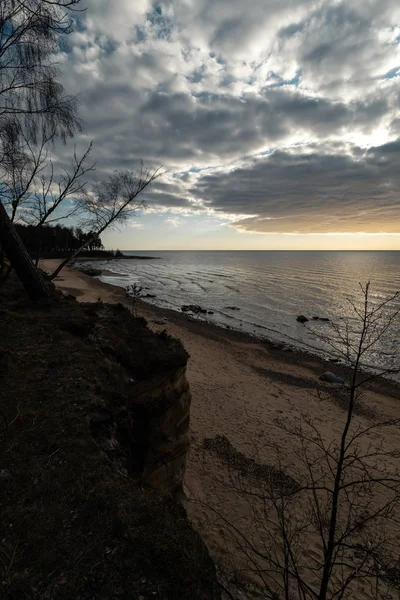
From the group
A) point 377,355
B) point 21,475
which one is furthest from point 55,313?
point 377,355

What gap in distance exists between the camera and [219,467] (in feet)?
26.3

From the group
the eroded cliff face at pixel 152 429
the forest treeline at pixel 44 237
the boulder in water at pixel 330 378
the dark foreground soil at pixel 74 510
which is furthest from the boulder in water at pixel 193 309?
the dark foreground soil at pixel 74 510

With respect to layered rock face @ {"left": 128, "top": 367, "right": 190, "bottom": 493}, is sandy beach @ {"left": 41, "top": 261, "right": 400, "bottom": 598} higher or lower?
lower

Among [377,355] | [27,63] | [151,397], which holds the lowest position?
[377,355]

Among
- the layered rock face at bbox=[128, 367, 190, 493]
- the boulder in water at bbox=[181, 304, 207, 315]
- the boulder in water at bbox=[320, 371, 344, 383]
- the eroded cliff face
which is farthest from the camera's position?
the boulder in water at bbox=[181, 304, 207, 315]

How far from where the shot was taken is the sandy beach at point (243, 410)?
22.2ft

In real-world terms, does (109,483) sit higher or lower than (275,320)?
higher

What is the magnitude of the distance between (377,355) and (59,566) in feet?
70.5

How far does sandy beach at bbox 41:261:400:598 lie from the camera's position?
6781 millimetres

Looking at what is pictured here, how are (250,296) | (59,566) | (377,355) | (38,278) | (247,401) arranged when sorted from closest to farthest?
(59,566)
(38,278)
(247,401)
(377,355)
(250,296)

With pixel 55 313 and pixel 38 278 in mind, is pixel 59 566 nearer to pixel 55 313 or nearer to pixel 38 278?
pixel 55 313

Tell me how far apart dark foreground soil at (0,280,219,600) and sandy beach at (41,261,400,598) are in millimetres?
770

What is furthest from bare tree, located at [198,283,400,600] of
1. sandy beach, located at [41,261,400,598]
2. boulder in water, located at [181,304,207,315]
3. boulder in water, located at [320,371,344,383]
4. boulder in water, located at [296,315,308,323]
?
boulder in water, located at [181,304,207,315]

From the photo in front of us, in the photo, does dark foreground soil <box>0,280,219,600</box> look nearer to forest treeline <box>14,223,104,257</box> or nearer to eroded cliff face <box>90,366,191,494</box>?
eroded cliff face <box>90,366,191,494</box>
